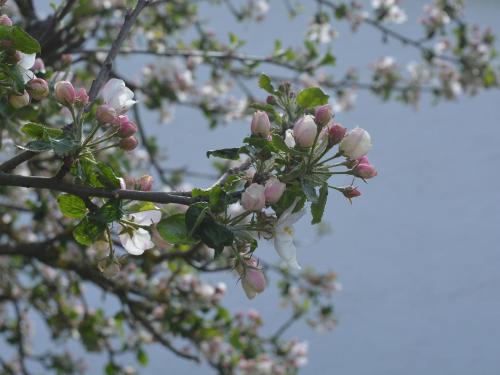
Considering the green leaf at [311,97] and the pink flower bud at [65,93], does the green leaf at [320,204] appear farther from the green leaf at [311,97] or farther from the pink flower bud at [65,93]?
the pink flower bud at [65,93]

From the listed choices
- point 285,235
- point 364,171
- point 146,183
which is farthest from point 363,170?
point 146,183

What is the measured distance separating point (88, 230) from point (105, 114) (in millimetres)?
120

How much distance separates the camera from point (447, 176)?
18.3 ft

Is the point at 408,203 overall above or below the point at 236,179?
above

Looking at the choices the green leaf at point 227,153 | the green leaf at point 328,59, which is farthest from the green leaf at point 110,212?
the green leaf at point 328,59

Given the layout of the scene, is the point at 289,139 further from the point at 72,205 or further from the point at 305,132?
the point at 72,205

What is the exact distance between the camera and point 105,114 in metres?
0.72

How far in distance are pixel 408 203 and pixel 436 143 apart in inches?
21.9

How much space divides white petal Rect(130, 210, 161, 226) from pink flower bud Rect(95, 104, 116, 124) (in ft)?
0.33

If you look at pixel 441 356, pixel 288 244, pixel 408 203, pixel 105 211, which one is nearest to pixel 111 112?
pixel 105 211

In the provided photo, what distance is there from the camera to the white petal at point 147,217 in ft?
2.46

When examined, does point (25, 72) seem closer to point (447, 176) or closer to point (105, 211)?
point (105, 211)

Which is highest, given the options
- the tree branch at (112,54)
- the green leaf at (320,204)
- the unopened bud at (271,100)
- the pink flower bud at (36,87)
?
the tree branch at (112,54)

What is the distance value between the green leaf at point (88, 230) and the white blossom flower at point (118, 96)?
119mm
